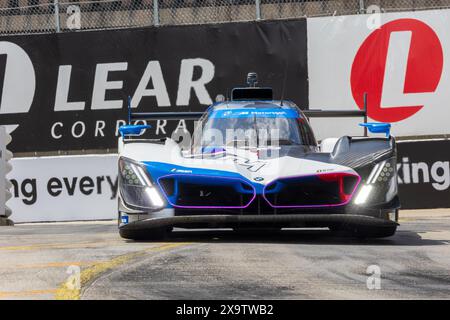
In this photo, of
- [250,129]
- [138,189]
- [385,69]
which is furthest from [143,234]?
[385,69]

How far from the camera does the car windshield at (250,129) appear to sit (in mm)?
10266

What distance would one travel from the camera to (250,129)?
10.4m

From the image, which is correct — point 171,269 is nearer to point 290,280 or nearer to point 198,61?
point 290,280

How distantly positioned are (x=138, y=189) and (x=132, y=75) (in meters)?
7.54

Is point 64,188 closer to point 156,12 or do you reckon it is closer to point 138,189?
point 156,12

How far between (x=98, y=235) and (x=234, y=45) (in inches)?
257

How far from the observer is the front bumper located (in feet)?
28.3

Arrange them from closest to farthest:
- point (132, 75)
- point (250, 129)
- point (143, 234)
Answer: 1. point (143, 234)
2. point (250, 129)
3. point (132, 75)

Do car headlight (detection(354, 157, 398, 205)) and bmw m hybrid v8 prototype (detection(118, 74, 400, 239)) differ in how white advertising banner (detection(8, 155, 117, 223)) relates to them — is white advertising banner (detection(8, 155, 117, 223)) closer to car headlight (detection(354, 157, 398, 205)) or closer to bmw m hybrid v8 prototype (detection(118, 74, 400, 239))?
bmw m hybrid v8 prototype (detection(118, 74, 400, 239))

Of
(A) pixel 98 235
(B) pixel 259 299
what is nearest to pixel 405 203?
(A) pixel 98 235

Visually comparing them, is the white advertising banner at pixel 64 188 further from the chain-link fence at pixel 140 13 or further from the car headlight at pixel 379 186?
the car headlight at pixel 379 186

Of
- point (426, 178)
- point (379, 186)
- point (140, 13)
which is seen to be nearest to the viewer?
point (379, 186)

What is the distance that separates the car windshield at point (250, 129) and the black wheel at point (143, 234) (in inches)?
45.0

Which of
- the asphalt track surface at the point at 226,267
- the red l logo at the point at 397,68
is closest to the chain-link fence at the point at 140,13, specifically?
the red l logo at the point at 397,68
